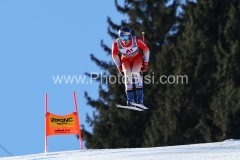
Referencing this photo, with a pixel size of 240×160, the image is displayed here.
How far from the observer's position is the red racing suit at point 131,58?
20.8 meters

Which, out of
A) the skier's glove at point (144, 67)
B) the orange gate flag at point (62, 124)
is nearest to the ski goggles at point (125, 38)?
the skier's glove at point (144, 67)

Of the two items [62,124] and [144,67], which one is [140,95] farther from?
[62,124]

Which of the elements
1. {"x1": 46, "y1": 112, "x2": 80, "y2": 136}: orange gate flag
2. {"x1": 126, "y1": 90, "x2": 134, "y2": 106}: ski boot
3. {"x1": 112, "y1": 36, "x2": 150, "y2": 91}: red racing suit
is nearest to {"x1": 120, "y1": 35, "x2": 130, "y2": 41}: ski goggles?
{"x1": 112, "y1": 36, "x2": 150, "y2": 91}: red racing suit

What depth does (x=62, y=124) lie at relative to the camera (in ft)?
82.3

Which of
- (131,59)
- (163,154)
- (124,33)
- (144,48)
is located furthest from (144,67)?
(163,154)

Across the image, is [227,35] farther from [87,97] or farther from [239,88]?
[87,97]

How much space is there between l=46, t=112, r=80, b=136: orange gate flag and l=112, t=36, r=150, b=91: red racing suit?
4.16 meters

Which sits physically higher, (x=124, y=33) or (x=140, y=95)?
(x=124, y=33)

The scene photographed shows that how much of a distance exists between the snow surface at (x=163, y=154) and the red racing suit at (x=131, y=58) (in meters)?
1.93

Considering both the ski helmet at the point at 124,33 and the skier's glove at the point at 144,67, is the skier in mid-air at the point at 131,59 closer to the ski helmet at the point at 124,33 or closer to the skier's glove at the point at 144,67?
the skier's glove at the point at 144,67

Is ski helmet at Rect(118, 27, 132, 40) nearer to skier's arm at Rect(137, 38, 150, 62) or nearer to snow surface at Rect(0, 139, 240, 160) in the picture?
skier's arm at Rect(137, 38, 150, 62)

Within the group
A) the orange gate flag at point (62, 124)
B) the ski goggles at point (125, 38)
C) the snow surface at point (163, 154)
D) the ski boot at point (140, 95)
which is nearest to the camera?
the snow surface at point (163, 154)

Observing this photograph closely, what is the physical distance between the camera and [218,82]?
36.8 m

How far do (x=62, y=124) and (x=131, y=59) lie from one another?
15.7ft
